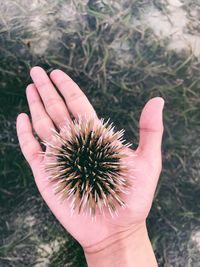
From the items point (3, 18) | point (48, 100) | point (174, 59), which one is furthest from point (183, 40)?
point (3, 18)

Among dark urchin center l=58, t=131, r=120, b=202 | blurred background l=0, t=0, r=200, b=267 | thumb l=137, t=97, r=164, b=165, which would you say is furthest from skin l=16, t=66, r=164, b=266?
blurred background l=0, t=0, r=200, b=267

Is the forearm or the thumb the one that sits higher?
the thumb

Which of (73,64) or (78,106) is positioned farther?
(73,64)

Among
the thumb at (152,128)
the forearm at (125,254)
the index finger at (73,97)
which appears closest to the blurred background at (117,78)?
the index finger at (73,97)

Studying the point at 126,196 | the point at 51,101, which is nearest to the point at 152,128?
the point at 126,196

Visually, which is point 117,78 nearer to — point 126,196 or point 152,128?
point 152,128

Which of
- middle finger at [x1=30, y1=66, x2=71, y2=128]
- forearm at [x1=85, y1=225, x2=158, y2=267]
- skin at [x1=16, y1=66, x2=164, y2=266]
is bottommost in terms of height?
forearm at [x1=85, y1=225, x2=158, y2=267]

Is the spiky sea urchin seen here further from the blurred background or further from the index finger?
the blurred background

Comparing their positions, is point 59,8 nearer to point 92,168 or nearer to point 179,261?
point 92,168
